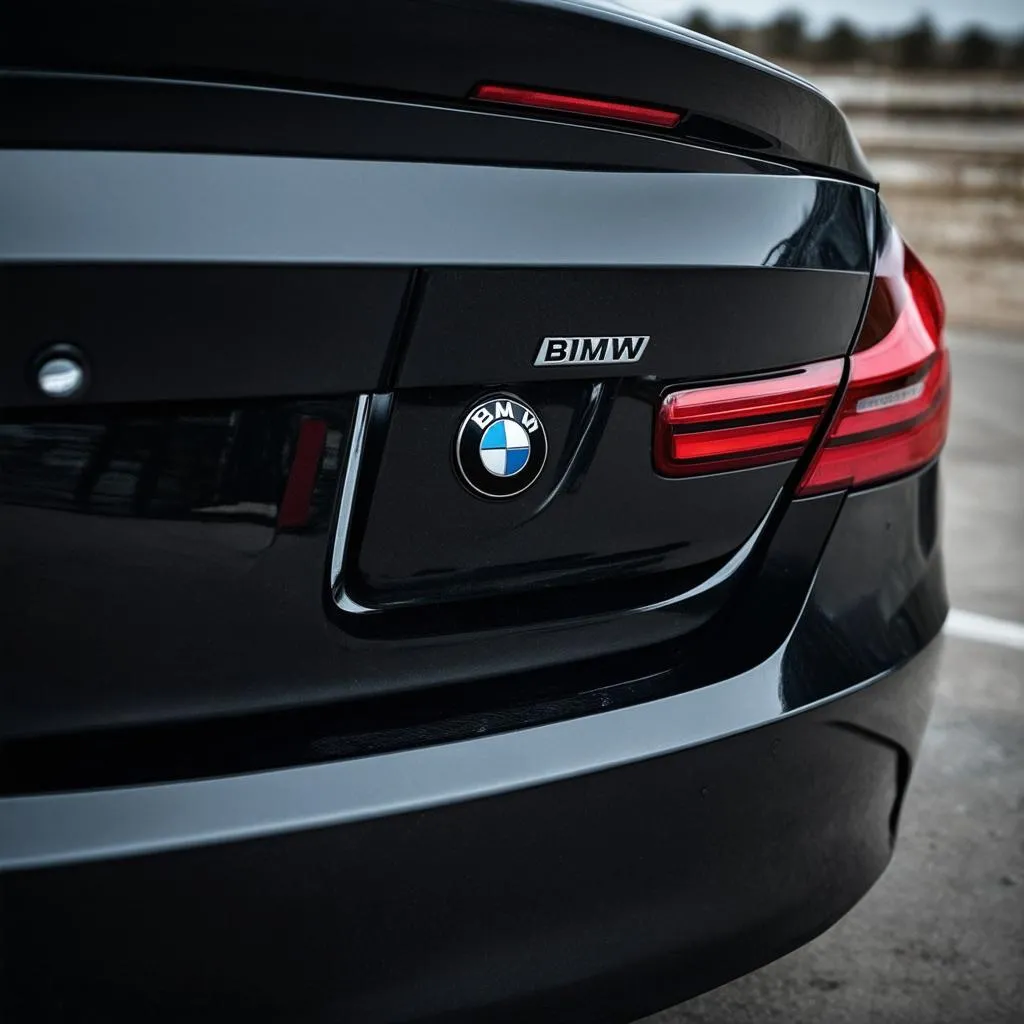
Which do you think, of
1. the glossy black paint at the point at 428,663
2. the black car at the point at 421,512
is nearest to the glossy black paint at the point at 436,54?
the black car at the point at 421,512

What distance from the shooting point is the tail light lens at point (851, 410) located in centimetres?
146

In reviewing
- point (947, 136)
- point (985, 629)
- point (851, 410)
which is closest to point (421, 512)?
point (851, 410)

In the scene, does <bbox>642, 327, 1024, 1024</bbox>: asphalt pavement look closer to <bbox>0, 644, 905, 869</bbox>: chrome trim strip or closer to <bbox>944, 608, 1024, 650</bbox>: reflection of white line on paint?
<bbox>944, 608, 1024, 650</bbox>: reflection of white line on paint

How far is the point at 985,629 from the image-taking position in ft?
13.5

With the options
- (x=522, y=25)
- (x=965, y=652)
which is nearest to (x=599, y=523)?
(x=522, y=25)

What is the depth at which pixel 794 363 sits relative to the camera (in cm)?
152

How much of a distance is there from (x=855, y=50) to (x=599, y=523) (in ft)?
158

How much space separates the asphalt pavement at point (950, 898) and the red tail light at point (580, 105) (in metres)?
1.39

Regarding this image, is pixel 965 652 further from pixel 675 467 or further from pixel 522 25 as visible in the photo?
pixel 522 25

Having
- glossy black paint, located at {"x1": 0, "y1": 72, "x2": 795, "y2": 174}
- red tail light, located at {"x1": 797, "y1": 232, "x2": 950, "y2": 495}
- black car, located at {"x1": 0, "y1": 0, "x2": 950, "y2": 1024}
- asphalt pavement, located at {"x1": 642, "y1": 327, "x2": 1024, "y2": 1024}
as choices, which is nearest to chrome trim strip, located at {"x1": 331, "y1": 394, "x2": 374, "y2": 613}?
black car, located at {"x1": 0, "y1": 0, "x2": 950, "y2": 1024}

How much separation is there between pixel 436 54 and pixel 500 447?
0.38 m

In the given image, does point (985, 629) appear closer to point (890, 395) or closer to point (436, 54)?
point (890, 395)

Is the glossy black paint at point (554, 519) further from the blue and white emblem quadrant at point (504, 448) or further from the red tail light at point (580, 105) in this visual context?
the red tail light at point (580, 105)

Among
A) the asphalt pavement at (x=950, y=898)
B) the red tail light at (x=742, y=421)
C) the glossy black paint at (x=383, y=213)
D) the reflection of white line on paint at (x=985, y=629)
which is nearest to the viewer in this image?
the glossy black paint at (x=383, y=213)
